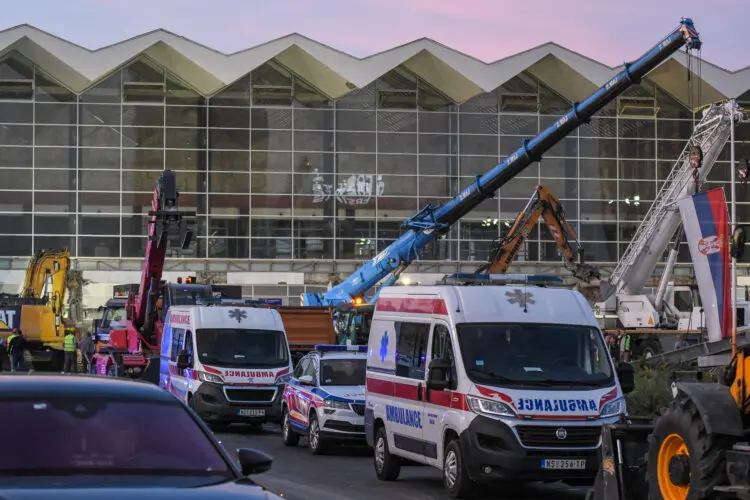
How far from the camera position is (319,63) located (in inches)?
2486

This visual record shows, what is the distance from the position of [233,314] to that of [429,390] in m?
11.6

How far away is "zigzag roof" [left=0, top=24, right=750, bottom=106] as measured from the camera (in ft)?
204

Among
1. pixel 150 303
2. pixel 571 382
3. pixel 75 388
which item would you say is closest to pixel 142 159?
pixel 150 303

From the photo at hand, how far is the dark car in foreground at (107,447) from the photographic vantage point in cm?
620

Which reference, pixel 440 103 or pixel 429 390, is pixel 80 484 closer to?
pixel 429 390

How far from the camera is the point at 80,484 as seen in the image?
619cm

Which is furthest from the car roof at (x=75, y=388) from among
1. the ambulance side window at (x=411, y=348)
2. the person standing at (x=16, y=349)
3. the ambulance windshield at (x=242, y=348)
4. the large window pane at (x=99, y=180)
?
the large window pane at (x=99, y=180)

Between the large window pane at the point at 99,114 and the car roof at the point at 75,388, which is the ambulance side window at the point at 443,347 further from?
the large window pane at the point at 99,114

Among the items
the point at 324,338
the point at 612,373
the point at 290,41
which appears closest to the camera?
the point at 612,373

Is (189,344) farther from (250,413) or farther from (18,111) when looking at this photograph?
(18,111)

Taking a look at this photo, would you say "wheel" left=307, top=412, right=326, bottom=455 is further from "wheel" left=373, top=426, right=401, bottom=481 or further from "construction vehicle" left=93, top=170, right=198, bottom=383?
"construction vehicle" left=93, top=170, right=198, bottom=383

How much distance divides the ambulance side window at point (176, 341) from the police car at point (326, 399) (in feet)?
14.8

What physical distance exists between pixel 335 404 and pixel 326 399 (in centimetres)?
16

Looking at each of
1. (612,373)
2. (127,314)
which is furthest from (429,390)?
(127,314)
